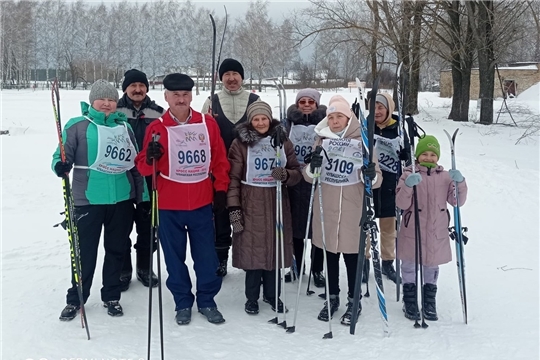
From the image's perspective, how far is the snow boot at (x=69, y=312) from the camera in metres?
3.41

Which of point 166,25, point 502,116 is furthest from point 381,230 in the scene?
point 166,25

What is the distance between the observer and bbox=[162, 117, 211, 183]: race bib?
131 inches

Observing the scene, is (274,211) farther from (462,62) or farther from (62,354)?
(462,62)

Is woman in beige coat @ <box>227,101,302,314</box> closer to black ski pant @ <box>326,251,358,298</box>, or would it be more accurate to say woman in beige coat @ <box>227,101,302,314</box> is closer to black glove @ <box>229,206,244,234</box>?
black glove @ <box>229,206,244,234</box>

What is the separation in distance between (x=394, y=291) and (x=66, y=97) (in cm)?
2311

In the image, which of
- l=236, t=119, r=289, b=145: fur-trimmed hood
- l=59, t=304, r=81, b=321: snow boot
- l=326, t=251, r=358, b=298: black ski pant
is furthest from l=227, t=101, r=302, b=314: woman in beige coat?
l=59, t=304, r=81, b=321: snow boot

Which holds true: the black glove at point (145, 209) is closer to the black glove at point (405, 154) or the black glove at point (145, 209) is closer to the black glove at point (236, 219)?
the black glove at point (236, 219)

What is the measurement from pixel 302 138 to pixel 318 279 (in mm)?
1336

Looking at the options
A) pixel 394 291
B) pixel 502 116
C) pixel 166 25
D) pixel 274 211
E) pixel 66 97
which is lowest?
pixel 394 291

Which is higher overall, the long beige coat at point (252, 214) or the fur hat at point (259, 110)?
the fur hat at point (259, 110)

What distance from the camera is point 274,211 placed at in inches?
142

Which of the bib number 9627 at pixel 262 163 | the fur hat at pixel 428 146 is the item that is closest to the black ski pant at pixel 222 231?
the bib number 9627 at pixel 262 163

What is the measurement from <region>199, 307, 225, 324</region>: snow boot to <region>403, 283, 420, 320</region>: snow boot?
1.47 metres

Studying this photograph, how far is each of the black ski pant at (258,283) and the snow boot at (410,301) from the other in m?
1.07
